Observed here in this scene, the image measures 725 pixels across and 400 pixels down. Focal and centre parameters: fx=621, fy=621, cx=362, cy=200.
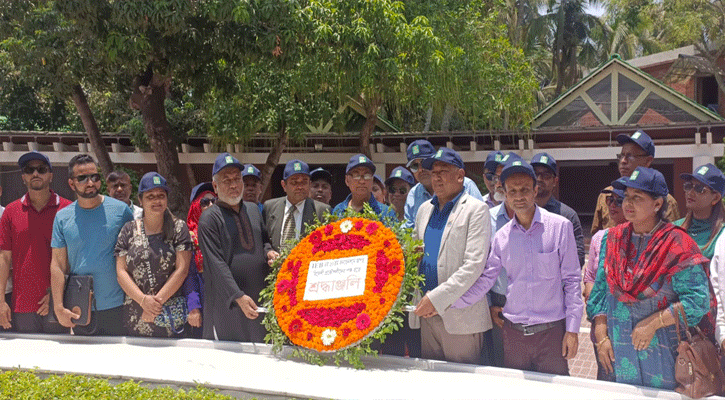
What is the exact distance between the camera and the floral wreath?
3564 millimetres

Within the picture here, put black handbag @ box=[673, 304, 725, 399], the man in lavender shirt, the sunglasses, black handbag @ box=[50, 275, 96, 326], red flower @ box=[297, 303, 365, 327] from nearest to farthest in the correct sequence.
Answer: black handbag @ box=[673, 304, 725, 399] → the man in lavender shirt → red flower @ box=[297, 303, 365, 327] → black handbag @ box=[50, 275, 96, 326] → the sunglasses

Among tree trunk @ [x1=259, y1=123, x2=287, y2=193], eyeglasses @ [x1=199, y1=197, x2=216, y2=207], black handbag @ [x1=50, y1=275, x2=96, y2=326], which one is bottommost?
black handbag @ [x1=50, y1=275, x2=96, y2=326]

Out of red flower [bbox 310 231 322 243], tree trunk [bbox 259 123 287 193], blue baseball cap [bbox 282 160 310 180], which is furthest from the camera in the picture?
tree trunk [bbox 259 123 287 193]

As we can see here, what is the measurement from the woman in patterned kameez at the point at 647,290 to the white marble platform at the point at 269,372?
6.4 inches

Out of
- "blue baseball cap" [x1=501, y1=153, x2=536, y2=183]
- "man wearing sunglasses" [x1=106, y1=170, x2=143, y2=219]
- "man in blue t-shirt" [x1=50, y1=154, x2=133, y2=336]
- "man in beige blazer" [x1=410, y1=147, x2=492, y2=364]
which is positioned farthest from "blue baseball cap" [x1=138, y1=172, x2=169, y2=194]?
"blue baseball cap" [x1=501, y1=153, x2=536, y2=183]

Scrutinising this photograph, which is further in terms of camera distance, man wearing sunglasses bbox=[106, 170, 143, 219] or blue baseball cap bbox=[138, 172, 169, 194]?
man wearing sunglasses bbox=[106, 170, 143, 219]

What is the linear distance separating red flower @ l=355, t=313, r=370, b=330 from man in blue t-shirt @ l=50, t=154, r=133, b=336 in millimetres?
1788

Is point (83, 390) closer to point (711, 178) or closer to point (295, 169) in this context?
point (295, 169)

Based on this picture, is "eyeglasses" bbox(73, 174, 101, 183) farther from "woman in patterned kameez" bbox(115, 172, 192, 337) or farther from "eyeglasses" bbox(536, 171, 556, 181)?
"eyeglasses" bbox(536, 171, 556, 181)

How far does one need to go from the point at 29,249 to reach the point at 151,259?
1.01 metres

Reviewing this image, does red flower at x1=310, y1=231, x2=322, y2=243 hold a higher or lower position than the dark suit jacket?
lower

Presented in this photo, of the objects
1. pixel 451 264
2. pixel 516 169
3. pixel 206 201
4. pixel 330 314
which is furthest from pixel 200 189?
pixel 516 169

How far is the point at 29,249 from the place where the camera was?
4.42 meters

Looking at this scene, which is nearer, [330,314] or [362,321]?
[362,321]
